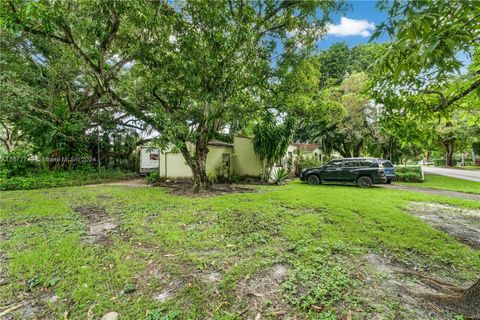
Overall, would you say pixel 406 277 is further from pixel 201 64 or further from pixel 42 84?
pixel 42 84

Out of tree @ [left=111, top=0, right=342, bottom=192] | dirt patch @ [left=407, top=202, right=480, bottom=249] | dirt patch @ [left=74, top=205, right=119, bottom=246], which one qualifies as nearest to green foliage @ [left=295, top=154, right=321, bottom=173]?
tree @ [left=111, top=0, right=342, bottom=192]

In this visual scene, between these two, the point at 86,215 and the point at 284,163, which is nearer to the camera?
the point at 86,215

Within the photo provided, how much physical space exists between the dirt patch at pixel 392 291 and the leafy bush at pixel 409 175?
13374 millimetres

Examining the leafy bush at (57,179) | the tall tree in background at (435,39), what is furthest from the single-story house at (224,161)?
the tall tree in background at (435,39)

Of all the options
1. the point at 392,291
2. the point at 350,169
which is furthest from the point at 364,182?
the point at 392,291

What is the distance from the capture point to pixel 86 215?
5688 mm

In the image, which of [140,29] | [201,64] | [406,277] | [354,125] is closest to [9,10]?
[140,29]

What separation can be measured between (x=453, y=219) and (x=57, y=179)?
16.0 m

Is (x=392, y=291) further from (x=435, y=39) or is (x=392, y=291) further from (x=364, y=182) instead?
(x=364, y=182)

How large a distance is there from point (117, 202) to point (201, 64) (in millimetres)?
5646

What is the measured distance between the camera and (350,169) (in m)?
11.5

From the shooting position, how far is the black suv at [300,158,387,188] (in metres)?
10.8

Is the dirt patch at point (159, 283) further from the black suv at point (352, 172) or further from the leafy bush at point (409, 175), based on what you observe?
the leafy bush at point (409, 175)

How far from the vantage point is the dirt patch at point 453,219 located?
427 centimetres
